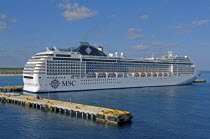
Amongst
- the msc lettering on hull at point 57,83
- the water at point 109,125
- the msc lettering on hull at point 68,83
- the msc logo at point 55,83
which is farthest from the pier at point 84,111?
the msc lettering on hull at point 68,83

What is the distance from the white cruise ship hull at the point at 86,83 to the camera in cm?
6512

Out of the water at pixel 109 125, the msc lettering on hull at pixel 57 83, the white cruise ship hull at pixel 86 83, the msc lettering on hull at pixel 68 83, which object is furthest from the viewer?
the msc lettering on hull at pixel 68 83

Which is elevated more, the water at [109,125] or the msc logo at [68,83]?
the msc logo at [68,83]

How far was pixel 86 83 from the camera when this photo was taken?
7369 cm

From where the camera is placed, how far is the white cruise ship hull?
6512cm

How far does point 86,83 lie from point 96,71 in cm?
690

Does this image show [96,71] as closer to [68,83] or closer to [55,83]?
[68,83]

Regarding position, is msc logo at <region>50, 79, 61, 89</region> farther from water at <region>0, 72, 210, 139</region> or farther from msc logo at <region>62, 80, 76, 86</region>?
water at <region>0, 72, 210, 139</region>

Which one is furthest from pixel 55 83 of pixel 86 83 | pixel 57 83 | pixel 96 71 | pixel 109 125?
pixel 109 125

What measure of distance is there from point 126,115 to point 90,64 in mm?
43306

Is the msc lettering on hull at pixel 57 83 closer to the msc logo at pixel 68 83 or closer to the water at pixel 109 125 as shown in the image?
the msc logo at pixel 68 83

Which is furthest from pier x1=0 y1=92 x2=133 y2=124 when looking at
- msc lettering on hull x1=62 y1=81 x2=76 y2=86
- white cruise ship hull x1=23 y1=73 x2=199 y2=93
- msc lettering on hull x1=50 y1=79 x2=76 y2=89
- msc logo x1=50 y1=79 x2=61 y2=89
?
msc lettering on hull x1=62 y1=81 x2=76 y2=86

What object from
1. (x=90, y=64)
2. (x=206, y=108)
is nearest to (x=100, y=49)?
(x=90, y=64)

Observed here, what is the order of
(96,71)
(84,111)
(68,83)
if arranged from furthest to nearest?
(96,71), (68,83), (84,111)
